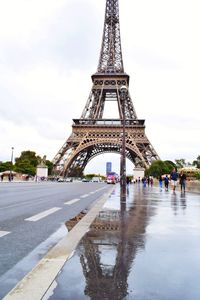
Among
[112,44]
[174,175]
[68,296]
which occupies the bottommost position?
[68,296]

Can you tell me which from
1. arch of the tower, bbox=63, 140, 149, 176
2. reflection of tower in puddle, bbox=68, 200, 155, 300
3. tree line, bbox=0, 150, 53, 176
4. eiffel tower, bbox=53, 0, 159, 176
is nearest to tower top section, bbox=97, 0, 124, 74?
eiffel tower, bbox=53, 0, 159, 176

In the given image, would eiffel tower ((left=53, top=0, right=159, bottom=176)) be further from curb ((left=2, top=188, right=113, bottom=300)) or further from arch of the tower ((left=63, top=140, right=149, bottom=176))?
curb ((left=2, top=188, right=113, bottom=300))

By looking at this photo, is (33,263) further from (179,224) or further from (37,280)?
(179,224)

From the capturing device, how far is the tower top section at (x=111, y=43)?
78.6 metres

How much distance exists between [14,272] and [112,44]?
78.9 meters

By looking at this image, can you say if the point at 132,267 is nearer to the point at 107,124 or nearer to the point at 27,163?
the point at 107,124

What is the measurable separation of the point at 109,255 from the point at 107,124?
2733 inches

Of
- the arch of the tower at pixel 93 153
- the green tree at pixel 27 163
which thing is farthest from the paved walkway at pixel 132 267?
the green tree at pixel 27 163

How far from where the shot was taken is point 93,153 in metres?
82.9

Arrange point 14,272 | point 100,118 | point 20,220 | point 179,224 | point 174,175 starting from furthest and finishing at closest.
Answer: point 100,118, point 174,175, point 20,220, point 179,224, point 14,272

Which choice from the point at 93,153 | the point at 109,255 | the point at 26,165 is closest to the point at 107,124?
Answer: the point at 93,153

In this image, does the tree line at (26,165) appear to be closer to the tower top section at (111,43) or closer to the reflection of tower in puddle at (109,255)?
the tower top section at (111,43)

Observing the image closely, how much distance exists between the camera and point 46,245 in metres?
5.48

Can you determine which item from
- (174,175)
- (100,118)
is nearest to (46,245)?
(174,175)
